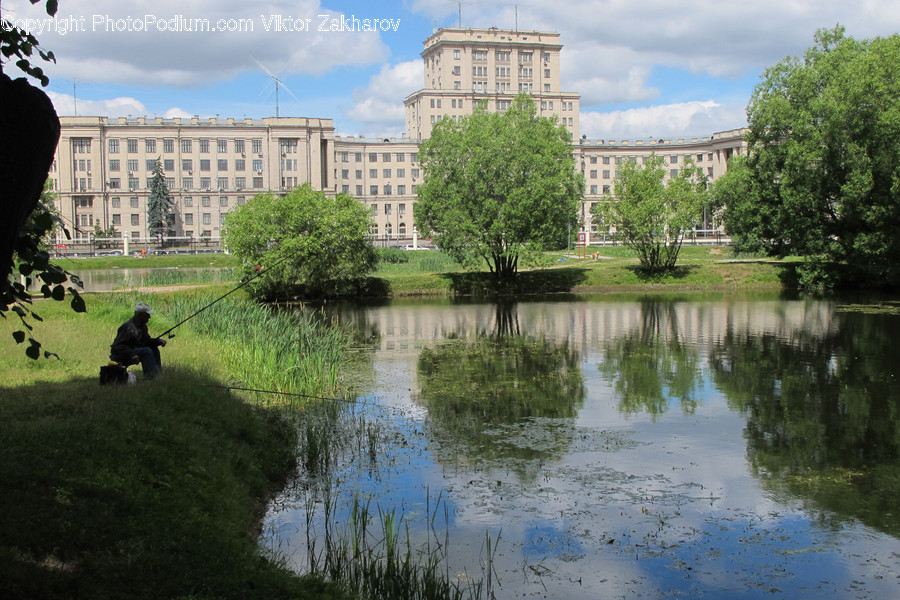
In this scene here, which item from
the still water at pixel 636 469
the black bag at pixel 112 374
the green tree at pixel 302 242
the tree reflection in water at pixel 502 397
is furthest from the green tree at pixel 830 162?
the black bag at pixel 112 374

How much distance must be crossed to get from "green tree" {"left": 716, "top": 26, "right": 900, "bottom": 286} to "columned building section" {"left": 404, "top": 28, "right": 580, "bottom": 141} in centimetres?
9822

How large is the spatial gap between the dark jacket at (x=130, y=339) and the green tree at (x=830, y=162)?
41.9 meters

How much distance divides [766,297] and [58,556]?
44658 mm

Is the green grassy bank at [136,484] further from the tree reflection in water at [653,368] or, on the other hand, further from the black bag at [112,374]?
the tree reflection in water at [653,368]

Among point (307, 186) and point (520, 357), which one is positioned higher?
point (307, 186)

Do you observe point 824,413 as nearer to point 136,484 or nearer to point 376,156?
point 136,484

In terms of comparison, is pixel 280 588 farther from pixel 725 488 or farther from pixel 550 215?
pixel 550 215

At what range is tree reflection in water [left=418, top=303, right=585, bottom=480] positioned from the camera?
49.2 ft

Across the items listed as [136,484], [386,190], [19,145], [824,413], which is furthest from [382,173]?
[19,145]

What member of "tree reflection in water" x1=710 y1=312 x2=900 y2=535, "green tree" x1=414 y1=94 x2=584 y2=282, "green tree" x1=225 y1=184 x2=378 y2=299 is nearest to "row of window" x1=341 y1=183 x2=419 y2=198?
"green tree" x1=414 y1=94 x2=584 y2=282

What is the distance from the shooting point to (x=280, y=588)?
776 centimetres

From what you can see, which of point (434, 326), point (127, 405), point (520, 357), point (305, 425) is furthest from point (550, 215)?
point (127, 405)

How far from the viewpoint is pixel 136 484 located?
973cm

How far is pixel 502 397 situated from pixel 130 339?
855 centimetres
